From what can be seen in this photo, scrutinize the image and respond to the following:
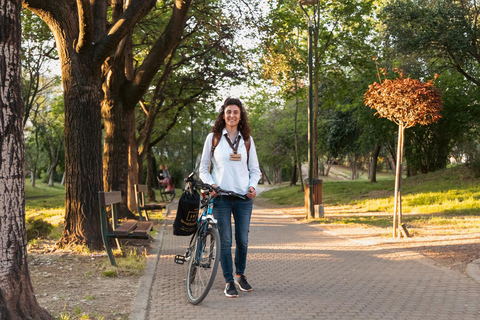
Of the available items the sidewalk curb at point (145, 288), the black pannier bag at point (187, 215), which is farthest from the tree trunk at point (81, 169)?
the black pannier bag at point (187, 215)

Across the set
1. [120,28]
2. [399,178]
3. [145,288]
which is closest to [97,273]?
[145,288]

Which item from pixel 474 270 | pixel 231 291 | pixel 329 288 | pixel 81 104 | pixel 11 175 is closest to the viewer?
pixel 11 175

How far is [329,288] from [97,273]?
310cm

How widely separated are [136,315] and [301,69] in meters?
18.2

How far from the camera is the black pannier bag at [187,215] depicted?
586 centimetres

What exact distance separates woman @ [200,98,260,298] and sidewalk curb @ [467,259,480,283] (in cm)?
313

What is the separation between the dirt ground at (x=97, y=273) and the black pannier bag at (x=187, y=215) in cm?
91

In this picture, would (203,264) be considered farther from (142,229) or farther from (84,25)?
(84,25)

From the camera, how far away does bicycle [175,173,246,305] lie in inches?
209

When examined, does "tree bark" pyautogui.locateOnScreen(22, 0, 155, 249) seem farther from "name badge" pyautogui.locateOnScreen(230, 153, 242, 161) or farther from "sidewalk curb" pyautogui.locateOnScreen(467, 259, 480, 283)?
"sidewalk curb" pyautogui.locateOnScreen(467, 259, 480, 283)

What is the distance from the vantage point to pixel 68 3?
8594 millimetres

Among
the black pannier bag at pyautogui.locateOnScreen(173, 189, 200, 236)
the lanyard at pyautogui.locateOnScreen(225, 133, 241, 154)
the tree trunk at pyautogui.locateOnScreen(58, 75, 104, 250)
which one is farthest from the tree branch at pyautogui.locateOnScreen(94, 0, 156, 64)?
the black pannier bag at pyautogui.locateOnScreen(173, 189, 200, 236)

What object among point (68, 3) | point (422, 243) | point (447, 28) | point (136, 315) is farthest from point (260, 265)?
point (447, 28)

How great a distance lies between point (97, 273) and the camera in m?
7.00
